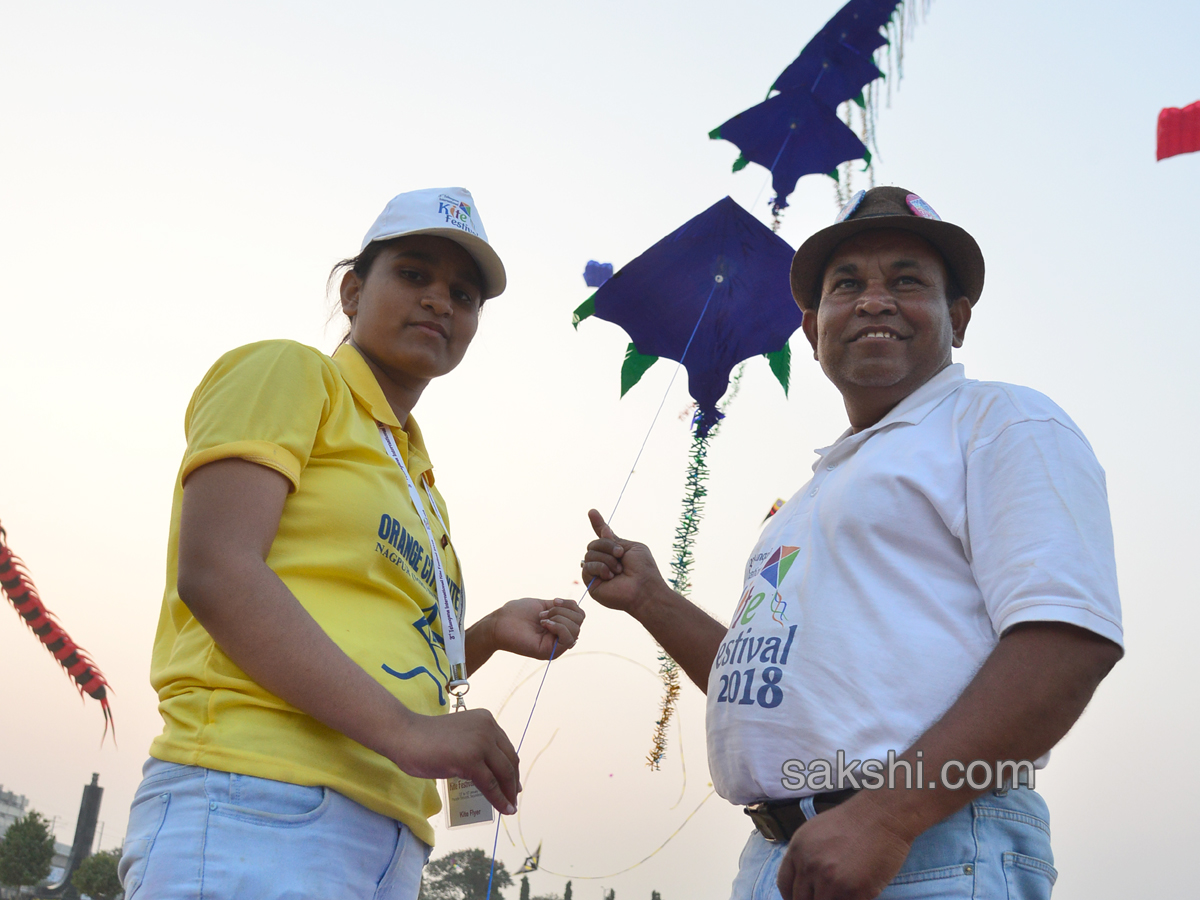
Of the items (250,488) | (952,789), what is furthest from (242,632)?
(952,789)

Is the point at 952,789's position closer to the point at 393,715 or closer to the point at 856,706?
the point at 856,706

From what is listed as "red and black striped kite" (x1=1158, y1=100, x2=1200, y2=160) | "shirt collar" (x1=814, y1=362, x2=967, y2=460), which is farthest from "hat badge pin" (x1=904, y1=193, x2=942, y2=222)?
"red and black striped kite" (x1=1158, y1=100, x2=1200, y2=160)

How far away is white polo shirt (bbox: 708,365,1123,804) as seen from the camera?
1.71 metres

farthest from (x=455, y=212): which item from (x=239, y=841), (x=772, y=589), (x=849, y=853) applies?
(x=849, y=853)

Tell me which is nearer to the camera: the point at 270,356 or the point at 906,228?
the point at 270,356

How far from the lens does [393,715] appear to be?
1760mm

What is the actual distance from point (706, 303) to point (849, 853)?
2.51 meters

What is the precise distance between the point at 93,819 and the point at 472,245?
37158mm

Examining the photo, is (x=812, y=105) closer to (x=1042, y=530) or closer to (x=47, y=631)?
(x=1042, y=530)

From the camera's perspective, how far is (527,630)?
2.74 metres

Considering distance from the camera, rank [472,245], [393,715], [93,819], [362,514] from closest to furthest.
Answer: [393,715], [362,514], [472,245], [93,819]

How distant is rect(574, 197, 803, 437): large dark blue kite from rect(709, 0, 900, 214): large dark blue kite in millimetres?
Answer: 494

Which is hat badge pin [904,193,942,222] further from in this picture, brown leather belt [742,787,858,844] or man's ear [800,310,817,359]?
brown leather belt [742,787,858,844]

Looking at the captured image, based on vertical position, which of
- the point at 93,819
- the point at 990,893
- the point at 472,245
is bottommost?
the point at 990,893
